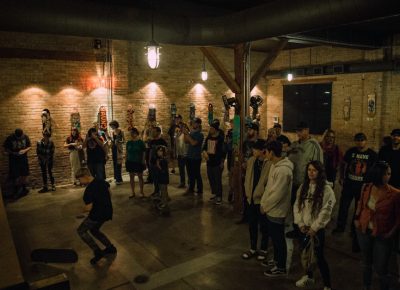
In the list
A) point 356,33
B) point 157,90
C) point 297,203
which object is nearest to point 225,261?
point 297,203

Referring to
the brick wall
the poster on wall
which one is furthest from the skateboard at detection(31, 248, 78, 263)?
the poster on wall

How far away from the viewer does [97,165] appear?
31.3 feet

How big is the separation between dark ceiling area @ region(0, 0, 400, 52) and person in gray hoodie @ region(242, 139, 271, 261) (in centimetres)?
204

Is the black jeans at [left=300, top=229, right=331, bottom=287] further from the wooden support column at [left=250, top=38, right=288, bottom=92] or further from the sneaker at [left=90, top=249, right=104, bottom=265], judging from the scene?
the wooden support column at [left=250, top=38, right=288, bottom=92]

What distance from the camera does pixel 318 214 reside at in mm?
4516

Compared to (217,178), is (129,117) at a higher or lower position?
higher

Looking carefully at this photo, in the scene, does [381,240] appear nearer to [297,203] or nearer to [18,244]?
[297,203]

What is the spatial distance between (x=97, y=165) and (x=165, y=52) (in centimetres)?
530

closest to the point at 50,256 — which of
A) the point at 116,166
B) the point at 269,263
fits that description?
the point at 269,263

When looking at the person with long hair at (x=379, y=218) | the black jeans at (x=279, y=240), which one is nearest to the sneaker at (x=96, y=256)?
the black jeans at (x=279, y=240)

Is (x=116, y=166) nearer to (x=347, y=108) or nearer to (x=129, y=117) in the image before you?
(x=129, y=117)

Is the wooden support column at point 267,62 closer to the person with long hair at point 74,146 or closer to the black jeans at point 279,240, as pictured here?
the black jeans at point 279,240

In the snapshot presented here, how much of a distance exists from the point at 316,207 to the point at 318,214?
0.09 metres

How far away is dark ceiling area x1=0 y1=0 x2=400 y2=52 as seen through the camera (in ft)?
16.8
